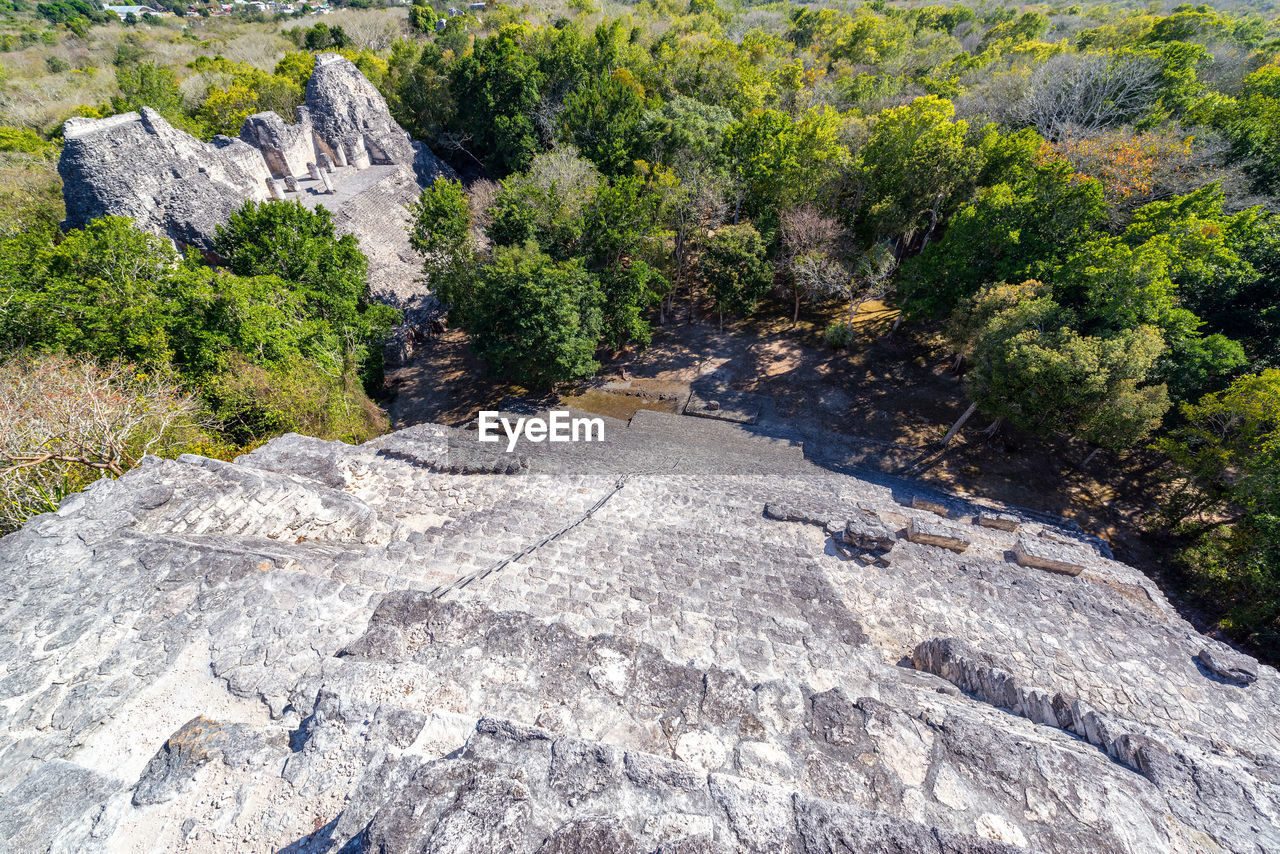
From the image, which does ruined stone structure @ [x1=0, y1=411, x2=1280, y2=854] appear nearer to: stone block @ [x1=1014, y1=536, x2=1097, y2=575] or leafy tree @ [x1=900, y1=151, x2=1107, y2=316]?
stone block @ [x1=1014, y1=536, x2=1097, y2=575]

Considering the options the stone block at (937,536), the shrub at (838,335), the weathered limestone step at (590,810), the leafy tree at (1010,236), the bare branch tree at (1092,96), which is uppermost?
the bare branch tree at (1092,96)

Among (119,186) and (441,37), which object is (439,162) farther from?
(119,186)

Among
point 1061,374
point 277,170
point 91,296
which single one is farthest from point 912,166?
point 277,170

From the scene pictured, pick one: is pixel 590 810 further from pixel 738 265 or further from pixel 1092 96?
pixel 1092 96

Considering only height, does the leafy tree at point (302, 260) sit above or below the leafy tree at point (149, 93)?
below

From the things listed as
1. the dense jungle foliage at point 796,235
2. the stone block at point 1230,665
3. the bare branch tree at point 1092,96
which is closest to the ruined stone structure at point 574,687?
the stone block at point 1230,665

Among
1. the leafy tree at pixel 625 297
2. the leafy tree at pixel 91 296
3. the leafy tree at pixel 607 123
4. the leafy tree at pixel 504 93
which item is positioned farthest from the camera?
the leafy tree at pixel 504 93

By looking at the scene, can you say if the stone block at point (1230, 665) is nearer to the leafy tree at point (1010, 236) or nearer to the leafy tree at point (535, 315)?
the leafy tree at point (1010, 236)
